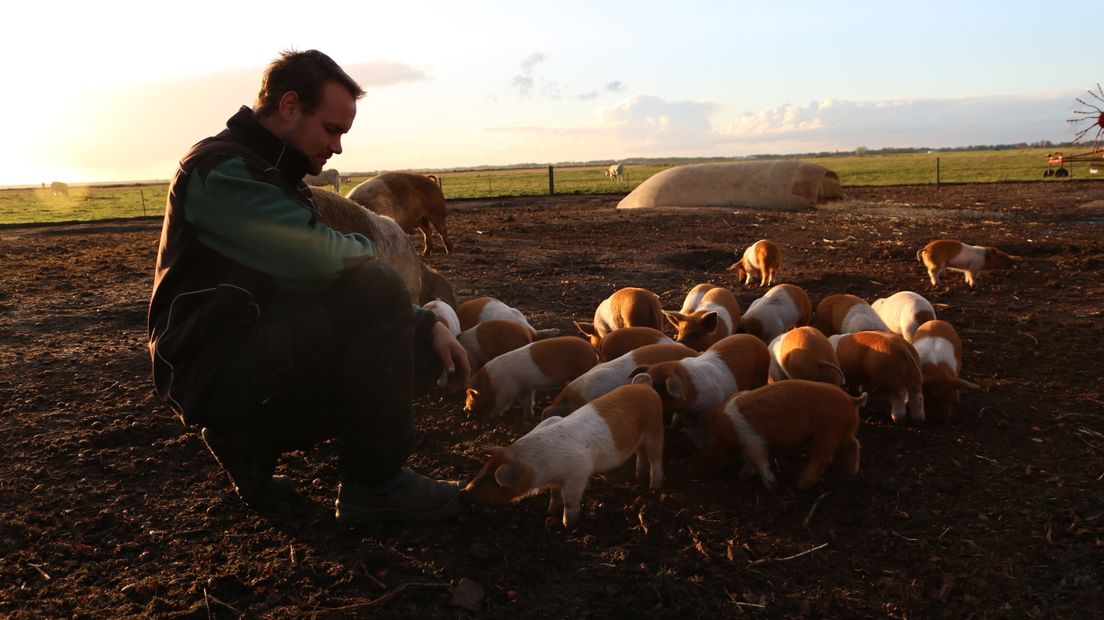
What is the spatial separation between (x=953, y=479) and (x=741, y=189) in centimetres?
1551

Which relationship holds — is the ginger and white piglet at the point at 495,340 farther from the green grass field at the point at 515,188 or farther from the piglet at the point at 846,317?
the green grass field at the point at 515,188

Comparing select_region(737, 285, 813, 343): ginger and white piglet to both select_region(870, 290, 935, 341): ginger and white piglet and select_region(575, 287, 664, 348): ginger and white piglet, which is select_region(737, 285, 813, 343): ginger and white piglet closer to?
select_region(870, 290, 935, 341): ginger and white piglet

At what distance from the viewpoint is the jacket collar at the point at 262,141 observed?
110 inches

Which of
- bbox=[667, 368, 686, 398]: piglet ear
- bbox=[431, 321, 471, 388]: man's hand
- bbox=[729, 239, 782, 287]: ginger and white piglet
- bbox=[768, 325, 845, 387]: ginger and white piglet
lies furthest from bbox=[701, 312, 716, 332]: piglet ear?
bbox=[729, 239, 782, 287]: ginger and white piglet

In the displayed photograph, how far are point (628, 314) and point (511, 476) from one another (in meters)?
3.04

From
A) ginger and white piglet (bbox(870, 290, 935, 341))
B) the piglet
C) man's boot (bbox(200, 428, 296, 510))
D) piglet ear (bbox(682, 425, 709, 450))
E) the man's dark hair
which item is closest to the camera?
the man's dark hair

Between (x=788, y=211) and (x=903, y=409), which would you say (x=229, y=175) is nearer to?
(x=903, y=409)

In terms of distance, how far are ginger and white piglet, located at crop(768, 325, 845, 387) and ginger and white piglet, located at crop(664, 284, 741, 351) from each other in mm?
778

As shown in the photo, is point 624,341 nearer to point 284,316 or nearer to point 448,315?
point 448,315

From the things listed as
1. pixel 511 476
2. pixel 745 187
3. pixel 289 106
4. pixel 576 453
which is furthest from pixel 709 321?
pixel 745 187

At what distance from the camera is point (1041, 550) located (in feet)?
9.20

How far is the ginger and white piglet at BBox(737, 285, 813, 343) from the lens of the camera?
235 inches

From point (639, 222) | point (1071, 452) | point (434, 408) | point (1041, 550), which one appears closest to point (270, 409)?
point (434, 408)

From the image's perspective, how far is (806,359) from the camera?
4426 mm
